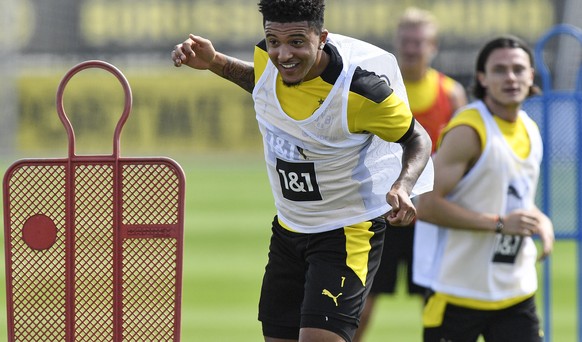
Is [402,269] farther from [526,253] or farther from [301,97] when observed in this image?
[301,97]

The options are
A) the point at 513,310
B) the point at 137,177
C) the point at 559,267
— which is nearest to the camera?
the point at 137,177

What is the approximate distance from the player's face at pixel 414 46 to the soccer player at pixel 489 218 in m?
2.13

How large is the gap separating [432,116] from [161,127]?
19.5 metres

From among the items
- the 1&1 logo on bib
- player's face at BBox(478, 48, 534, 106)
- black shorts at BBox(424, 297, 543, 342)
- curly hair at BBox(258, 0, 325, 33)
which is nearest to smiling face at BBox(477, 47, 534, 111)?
player's face at BBox(478, 48, 534, 106)

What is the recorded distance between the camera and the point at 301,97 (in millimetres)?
4754

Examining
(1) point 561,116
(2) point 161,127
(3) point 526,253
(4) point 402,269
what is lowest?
(2) point 161,127

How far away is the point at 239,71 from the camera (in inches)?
199

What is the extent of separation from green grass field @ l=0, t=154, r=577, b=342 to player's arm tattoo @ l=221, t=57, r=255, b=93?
379 cm

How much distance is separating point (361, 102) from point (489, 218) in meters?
1.43

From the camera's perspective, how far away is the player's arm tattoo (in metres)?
5.05

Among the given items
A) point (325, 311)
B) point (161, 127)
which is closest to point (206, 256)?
point (325, 311)

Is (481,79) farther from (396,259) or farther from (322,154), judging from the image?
(396,259)

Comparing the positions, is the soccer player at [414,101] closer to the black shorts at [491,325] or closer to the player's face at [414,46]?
the player's face at [414,46]

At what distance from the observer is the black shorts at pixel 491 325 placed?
5656 mm
